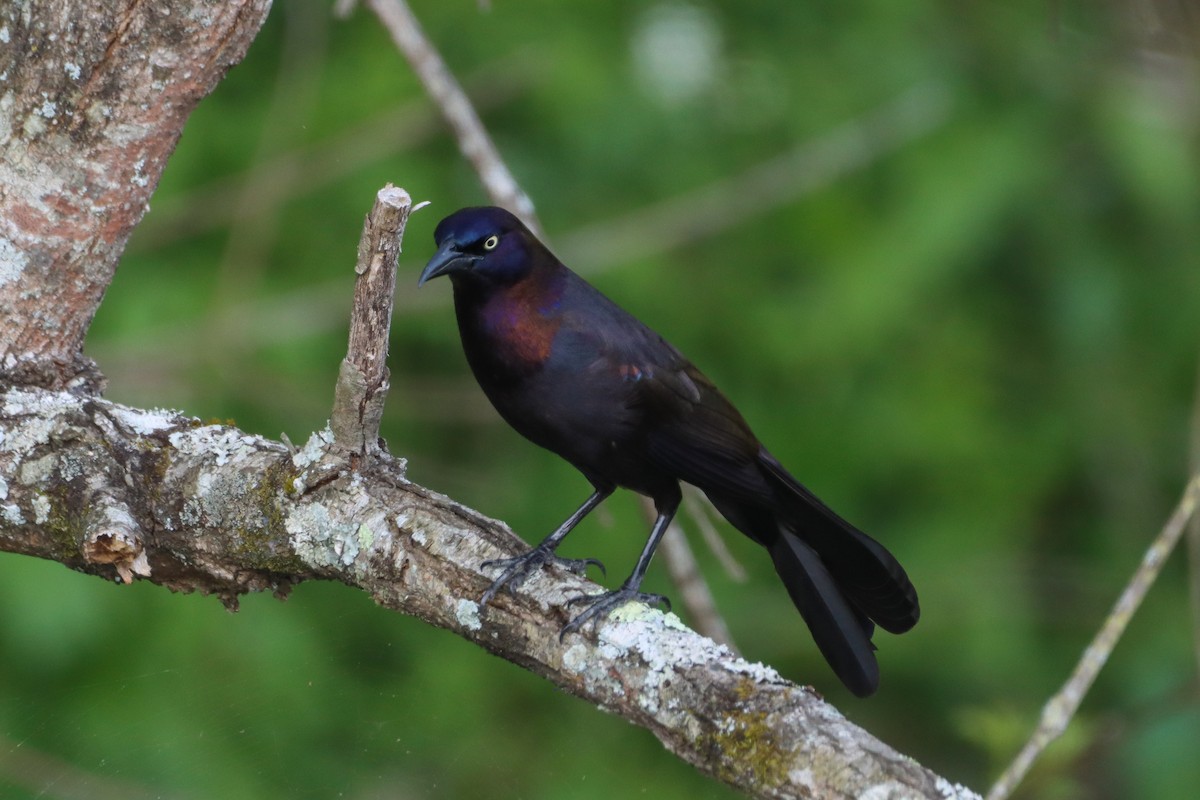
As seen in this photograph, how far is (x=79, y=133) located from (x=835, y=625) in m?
1.76

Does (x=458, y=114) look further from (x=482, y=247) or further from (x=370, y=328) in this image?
(x=370, y=328)

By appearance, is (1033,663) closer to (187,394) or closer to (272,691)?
(272,691)

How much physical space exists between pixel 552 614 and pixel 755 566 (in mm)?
2829

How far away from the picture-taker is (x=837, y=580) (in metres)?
2.93

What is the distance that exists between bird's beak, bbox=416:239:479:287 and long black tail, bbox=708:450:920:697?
75cm

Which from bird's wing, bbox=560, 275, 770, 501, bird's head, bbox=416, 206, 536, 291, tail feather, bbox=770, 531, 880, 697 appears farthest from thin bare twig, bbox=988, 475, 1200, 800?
bird's head, bbox=416, 206, 536, 291

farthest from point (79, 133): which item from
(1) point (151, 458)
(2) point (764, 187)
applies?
(2) point (764, 187)

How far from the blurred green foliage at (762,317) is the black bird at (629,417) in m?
1.40

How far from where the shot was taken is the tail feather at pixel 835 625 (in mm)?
2879

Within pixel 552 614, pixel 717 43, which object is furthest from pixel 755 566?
pixel 552 614

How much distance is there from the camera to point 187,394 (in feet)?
13.4

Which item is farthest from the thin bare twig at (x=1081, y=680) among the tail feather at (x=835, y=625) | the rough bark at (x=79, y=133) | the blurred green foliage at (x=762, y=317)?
the blurred green foliage at (x=762, y=317)

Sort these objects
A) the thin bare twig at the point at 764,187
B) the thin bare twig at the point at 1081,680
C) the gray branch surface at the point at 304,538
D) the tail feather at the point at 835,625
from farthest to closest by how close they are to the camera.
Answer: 1. the thin bare twig at the point at 764,187
2. the tail feather at the point at 835,625
3. the gray branch surface at the point at 304,538
4. the thin bare twig at the point at 1081,680

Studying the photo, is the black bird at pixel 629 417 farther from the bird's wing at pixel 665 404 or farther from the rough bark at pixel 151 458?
the rough bark at pixel 151 458
